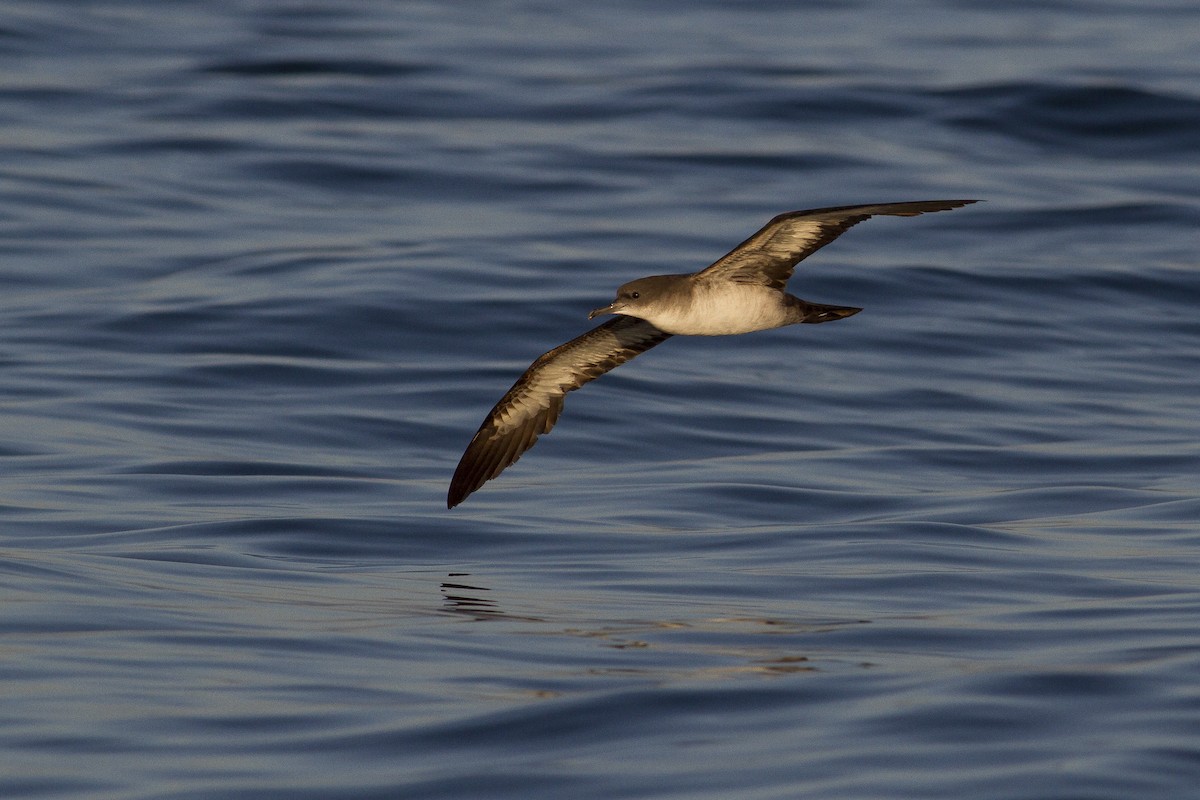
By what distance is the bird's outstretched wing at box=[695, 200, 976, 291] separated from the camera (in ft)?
28.3

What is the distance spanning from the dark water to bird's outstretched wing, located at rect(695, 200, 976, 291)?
1.74 metres

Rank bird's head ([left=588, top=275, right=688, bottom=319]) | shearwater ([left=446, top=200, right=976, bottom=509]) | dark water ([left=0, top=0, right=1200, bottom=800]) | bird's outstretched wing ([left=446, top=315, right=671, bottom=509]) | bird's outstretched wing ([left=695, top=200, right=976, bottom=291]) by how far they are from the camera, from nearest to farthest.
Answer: dark water ([left=0, top=0, right=1200, bottom=800]), bird's outstretched wing ([left=695, top=200, right=976, bottom=291]), shearwater ([left=446, top=200, right=976, bottom=509]), bird's head ([left=588, top=275, right=688, bottom=319]), bird's outstretched wing ([left=446, top=315, right=671, bottom=509])

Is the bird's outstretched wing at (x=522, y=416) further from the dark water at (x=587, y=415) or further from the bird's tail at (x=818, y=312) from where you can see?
the bird's tail at (x=818, y=312)

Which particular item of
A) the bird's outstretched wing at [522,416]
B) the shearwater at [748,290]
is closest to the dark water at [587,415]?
the bird's outstretched wing at [522,416]

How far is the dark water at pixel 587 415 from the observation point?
25.5ft

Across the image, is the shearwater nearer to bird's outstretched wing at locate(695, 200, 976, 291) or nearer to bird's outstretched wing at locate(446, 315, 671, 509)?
bird's outstretched wing at locate(695, 200, 976, 291)

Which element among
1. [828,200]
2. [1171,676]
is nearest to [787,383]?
[828,200]

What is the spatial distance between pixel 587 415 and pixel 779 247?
6.26 metres

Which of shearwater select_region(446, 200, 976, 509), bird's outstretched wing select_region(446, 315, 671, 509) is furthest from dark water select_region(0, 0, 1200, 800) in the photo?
shearwater select_region(446, 200, 976, 509)

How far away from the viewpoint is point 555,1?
34.0 meters

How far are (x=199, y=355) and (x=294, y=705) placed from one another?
8519mm

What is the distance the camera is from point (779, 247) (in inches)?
357

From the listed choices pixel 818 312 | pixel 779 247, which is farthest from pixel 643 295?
pixel 818 312

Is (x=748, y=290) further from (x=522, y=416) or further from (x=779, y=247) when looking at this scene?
(x=522, y=416)
